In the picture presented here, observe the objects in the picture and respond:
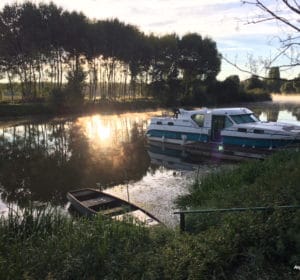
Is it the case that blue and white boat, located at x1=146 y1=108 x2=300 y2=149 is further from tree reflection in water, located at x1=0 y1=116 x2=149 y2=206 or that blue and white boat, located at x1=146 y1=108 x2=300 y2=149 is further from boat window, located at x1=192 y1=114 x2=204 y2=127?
tree reflection in water, located at x1=0 y1=116 x2=149 y2=206

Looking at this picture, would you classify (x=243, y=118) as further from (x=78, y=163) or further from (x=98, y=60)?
(x=98, y=60)

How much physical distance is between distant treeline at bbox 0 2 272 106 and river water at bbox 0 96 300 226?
1902 cm

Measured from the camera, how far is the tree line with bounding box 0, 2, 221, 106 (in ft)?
146

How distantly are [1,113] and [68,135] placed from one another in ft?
49.2

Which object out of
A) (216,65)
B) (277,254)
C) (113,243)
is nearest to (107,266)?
(113,243)

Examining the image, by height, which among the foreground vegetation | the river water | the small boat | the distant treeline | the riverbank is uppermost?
the distant treeline

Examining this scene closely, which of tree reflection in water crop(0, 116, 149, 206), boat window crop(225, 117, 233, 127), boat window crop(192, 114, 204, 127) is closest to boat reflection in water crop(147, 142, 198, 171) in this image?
tree reflection in water crop(0, 116, 149, 206)

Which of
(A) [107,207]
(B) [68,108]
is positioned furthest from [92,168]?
(B) [68,108]

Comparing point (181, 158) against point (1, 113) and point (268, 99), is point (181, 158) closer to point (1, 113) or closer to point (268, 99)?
point (1, 113)

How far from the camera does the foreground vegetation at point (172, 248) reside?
16.2ft

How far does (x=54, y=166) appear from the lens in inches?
720

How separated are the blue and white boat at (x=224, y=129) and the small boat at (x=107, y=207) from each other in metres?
9.94

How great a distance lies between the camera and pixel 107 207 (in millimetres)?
10492

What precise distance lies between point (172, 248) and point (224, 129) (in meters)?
15.0
